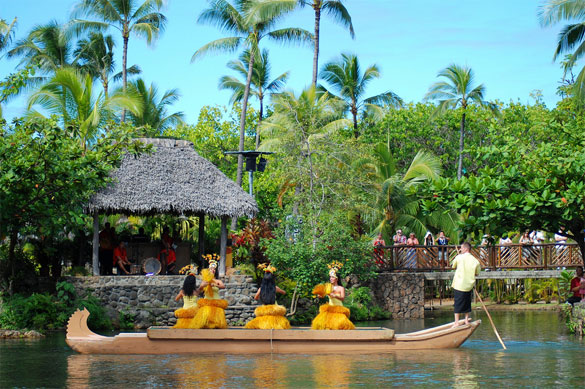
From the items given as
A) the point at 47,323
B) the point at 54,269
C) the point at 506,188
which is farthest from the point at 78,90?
the point at 506,188

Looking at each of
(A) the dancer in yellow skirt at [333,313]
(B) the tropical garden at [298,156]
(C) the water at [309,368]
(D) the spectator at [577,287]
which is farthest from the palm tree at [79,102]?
(D) the spectator at [577,287]

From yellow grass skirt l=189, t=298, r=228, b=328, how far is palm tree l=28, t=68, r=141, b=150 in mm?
8948

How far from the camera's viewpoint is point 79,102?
21500 millimetres

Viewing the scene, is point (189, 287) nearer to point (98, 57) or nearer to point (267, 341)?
→ point (267, 341)

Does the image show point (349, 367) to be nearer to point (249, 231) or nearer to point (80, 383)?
point (80, 383)

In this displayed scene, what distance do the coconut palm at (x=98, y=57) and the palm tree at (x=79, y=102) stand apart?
45.2 ft

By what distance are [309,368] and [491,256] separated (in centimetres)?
1347

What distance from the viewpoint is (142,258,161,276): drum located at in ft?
67.2

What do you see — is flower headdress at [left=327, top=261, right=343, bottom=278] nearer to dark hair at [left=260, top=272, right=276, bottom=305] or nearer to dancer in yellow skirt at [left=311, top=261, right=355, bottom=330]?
dancer in yellow skirt at [left=311, top=261, right=355, bottom=330]

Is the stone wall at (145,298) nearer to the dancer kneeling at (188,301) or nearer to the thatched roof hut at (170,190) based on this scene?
the thatched roof hut at (170,190)

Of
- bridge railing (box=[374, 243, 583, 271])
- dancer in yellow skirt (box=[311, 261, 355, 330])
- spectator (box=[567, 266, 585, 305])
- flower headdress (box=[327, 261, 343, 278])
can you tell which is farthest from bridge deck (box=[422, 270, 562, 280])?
dancer in yellow skirt (box=[311, 261, 355, 330])

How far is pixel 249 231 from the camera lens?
21.9 metres

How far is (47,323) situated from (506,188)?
1019cm

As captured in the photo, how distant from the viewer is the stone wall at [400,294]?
24.3 metres
